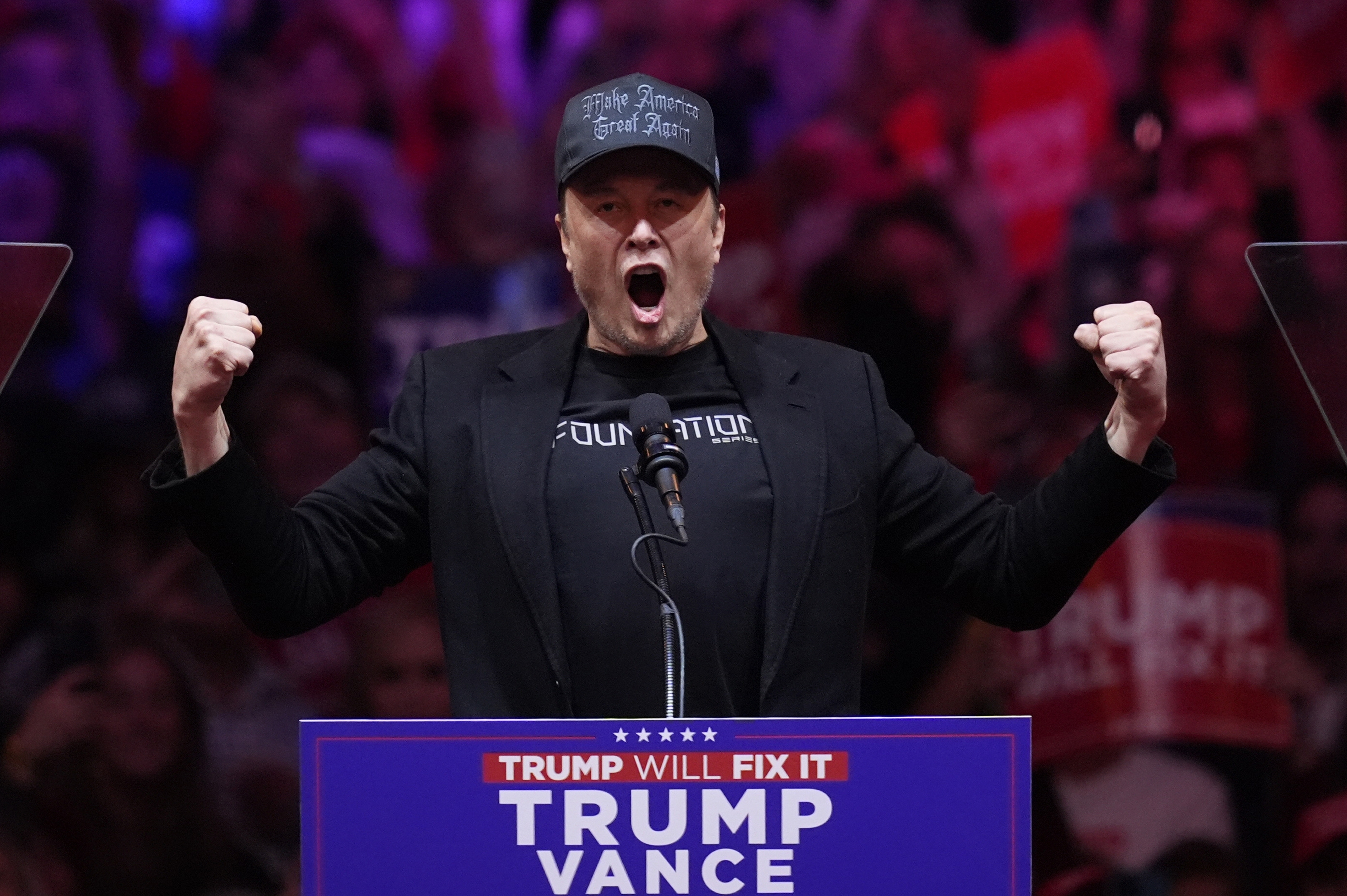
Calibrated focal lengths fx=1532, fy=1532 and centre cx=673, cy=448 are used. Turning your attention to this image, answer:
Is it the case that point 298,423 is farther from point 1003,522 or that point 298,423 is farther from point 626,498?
point 1003,522

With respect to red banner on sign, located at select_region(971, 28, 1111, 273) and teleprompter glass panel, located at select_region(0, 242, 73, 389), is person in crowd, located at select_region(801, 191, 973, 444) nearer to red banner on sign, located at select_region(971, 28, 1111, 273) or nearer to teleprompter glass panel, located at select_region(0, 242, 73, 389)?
red banner on sign, located at select_region(971, 28, 1111, 273)

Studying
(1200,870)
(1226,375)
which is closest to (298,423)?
(1226,375)

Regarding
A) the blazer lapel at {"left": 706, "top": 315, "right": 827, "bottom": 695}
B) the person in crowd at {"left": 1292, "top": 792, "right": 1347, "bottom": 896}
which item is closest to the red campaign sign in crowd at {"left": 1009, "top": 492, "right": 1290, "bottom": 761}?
the person in crowd at {"left": 1292, "top": 792, "right": 1347, "bottom": 896}

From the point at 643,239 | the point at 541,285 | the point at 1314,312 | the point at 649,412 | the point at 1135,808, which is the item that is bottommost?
the point at 1135,808

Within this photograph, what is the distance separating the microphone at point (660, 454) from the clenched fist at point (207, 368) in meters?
0.43

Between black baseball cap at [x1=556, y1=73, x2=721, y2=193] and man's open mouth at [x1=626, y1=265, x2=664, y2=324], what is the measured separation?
0.15 metres

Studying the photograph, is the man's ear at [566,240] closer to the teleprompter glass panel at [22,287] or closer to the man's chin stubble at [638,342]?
the man's chin stubble at [638,342]

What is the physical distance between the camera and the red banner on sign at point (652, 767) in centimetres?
144

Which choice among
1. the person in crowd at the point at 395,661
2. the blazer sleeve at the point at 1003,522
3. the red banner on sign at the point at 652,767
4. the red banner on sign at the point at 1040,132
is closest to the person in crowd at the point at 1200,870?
the red banner on sign at the point at 1040,132

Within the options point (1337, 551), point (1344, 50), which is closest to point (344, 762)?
point (1337, 551)

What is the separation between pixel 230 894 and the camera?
149 inches

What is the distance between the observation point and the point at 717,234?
212 centimetres

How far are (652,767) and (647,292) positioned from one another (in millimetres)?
808

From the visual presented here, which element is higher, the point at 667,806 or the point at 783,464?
the point at 783,464
